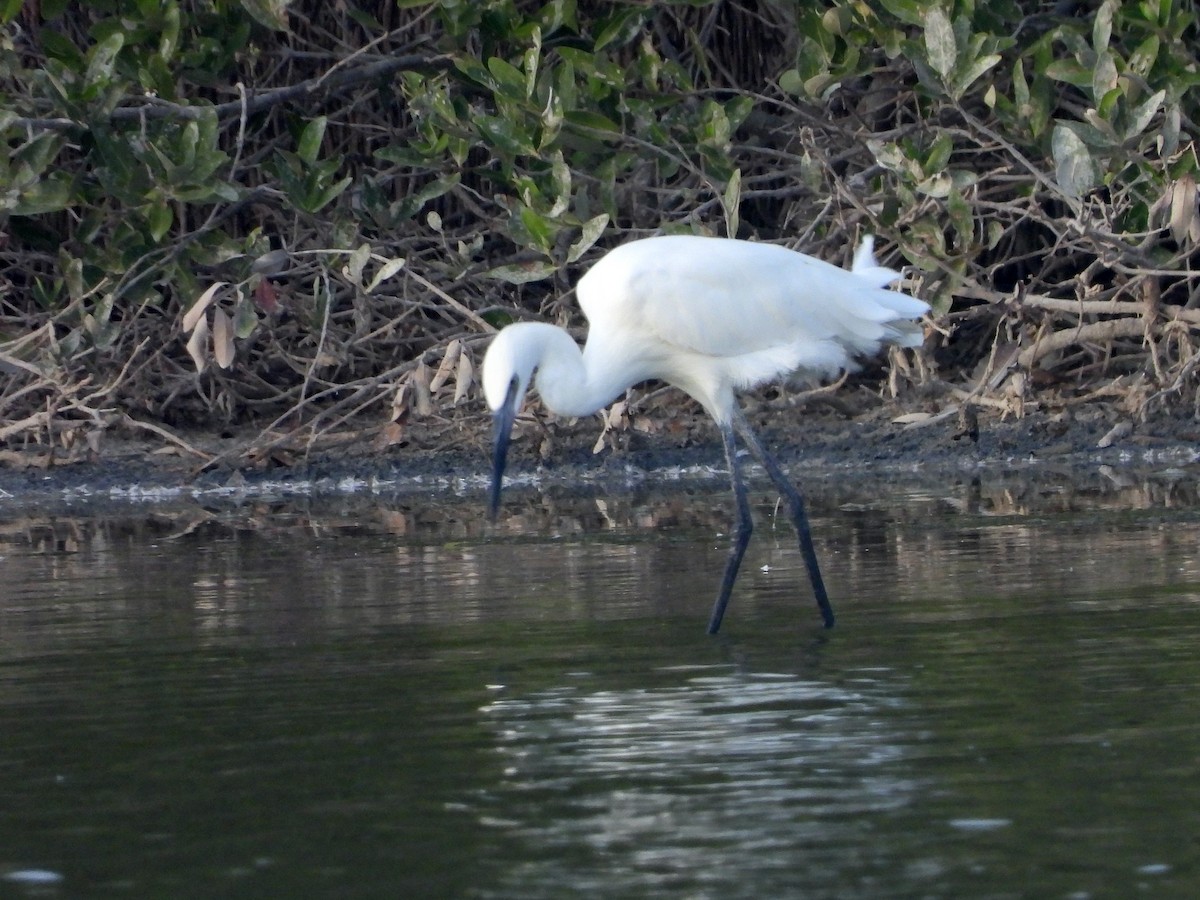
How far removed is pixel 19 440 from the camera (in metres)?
10.5

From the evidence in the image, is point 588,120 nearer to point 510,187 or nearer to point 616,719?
point 510,187

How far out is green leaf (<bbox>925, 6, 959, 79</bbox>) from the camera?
27.5 feet

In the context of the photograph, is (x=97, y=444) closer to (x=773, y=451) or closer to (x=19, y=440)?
(x=19, y=440)

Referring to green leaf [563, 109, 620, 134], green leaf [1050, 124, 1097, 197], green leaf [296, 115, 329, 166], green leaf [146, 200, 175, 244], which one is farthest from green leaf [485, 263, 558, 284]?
green leaf [1050, 124, 1097, 197]

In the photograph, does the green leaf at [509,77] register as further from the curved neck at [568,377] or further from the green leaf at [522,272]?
the curved neck at [568,377]

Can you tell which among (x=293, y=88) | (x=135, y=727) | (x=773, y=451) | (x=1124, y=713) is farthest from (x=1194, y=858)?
(x=293, y=88)

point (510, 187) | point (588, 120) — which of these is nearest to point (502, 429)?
point (588, 120)

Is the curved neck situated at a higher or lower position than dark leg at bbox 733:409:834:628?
higher

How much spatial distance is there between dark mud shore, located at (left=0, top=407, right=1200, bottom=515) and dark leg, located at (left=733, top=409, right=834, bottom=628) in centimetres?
213

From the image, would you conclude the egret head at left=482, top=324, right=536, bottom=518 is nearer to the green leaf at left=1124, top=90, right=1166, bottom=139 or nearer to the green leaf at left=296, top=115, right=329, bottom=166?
the green leaf at left=1124, top=90, right=1166, bottom=139

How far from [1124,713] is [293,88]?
7.46 meters

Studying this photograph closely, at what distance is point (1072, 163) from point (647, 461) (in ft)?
7.80

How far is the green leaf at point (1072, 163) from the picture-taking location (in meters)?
8.39

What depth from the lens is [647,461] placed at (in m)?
9.66
